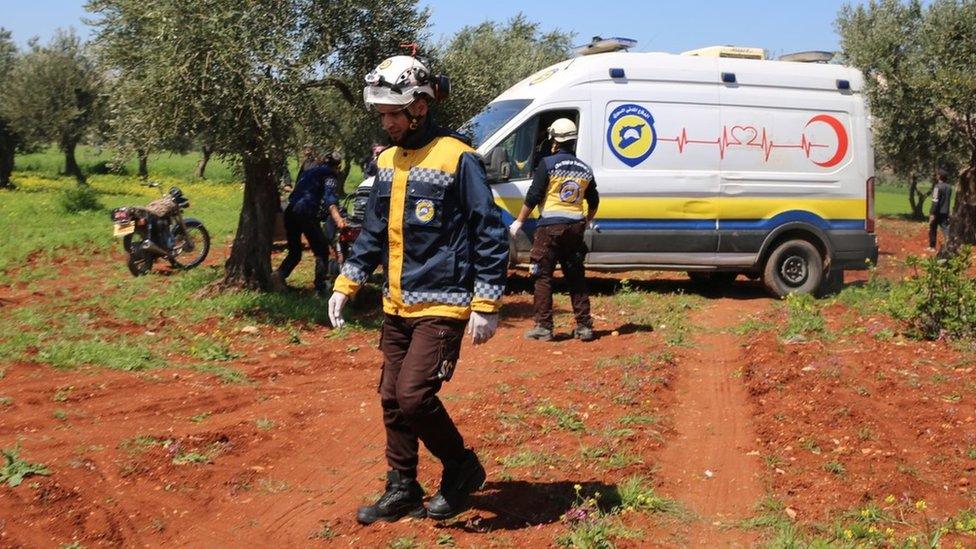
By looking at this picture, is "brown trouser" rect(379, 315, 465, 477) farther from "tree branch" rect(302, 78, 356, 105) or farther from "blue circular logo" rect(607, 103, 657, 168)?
"blue circular logo" rect(607, 103, 657, 168)

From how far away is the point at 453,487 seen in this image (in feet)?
17.8

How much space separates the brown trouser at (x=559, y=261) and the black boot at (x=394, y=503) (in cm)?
490

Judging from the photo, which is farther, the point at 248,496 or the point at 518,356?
the point at 518,356

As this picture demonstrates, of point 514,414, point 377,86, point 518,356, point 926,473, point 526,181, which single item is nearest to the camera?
point 377,86

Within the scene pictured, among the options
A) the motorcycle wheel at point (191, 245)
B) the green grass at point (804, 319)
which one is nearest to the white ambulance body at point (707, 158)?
the green grass at point (804, 319)

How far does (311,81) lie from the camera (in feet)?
35.2

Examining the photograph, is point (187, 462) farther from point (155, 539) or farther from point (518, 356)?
point (518, 356)

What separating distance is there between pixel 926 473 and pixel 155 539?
166 inches

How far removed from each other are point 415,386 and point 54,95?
3138 centimetres

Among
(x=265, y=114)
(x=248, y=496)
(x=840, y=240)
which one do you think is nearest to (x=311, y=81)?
(x=265, y=114)

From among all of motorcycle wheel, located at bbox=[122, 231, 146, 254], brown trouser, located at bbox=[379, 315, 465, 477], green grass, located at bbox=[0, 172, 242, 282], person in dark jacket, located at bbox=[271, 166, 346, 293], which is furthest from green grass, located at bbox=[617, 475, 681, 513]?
green grass, located at bbox=[0, 172, 242, 282]

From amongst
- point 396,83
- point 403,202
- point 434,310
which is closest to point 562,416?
point 434,310

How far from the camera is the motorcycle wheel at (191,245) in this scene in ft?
48.5

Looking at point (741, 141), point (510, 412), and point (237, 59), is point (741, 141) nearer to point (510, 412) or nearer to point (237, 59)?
point (237, 59)
